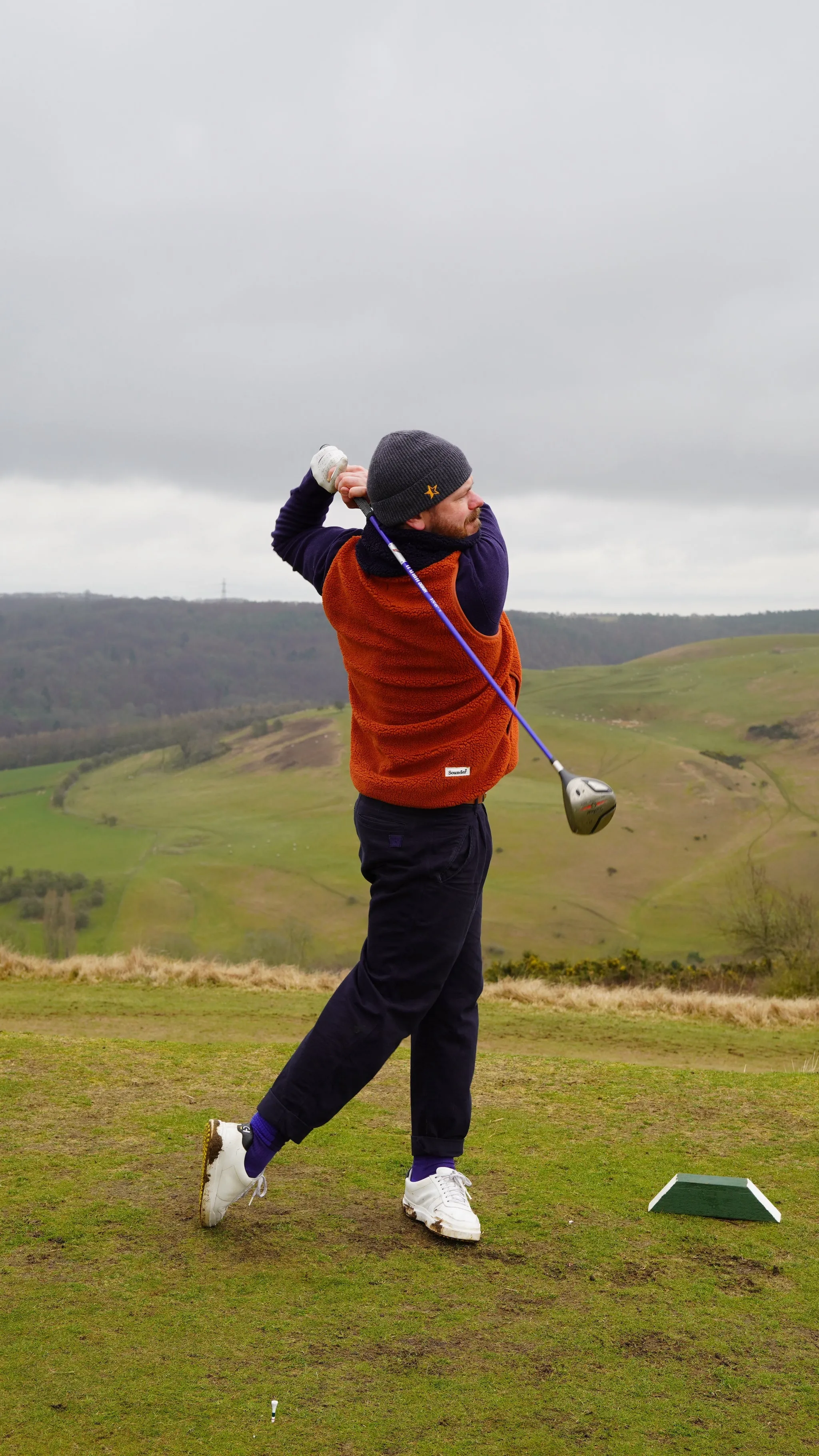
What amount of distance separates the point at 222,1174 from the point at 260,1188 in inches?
9.7

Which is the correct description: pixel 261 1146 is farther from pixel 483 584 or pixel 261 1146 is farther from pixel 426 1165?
pixel 483 584

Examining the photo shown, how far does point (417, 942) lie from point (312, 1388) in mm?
1374

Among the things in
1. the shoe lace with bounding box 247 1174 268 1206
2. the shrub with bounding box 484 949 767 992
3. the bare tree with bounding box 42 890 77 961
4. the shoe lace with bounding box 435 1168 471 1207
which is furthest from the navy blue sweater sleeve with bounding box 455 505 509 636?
the bare tree with bounding box 42 890 77 961

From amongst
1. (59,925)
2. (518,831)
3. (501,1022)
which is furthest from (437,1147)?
(518,831)

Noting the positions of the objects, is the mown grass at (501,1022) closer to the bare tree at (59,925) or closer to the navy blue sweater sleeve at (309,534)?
the navy blue sweater sleeve at (309,534)

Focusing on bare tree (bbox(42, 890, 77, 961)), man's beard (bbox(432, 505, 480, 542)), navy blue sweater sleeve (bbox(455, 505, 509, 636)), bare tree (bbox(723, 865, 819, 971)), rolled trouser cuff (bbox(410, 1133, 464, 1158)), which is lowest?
bare tree (bbox(42, 890, 77, 961))

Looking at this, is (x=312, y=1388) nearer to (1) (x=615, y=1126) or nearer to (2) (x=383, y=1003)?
(2) (x=383, y=1003)

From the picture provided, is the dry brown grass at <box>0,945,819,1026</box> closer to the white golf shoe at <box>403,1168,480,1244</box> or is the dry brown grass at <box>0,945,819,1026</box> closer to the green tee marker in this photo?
the green tee marker

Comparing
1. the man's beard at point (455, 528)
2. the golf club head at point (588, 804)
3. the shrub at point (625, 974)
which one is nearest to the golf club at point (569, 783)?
the golf club head at point (588, 804)

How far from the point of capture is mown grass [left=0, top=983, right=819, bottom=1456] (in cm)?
263

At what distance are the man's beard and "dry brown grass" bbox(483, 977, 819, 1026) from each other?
21.3ft

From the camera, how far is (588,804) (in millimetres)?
3668

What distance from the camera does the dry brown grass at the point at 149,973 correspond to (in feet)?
33.1

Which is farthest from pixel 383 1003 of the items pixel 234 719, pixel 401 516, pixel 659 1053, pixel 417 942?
pixel 234 719
